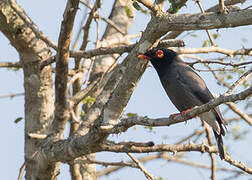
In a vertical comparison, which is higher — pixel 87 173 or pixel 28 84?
pixel 28 84

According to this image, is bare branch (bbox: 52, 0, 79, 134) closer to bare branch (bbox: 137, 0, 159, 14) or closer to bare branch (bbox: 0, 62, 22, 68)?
bare branch (bbox: 137, 0, 159, 14)

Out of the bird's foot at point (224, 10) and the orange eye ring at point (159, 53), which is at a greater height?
the bird's foot at point (224, 10)

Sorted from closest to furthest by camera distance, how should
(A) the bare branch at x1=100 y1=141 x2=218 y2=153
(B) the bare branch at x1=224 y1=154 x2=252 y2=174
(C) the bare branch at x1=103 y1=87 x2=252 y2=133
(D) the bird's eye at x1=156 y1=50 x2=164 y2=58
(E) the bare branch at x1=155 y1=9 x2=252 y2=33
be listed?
(C) the bare branch at x1=103 y1=87 x2=252 y2=133 < (E) the bare branch at x1=155 y1=9 x2=252 y2=33 < (B) the bare branch at x1=224 y1=154 x2=252 y2=174 < (A) the bare branch at x1=100 y1=141 x2=218 y2=153 < (D) the bird's eye at x1=156 y1=50 x2=164 y2=58

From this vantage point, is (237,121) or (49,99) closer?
(49,99)

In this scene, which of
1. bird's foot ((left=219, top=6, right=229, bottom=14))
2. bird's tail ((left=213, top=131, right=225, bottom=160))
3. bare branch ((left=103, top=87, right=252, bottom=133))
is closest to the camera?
bare branch ((left=103, top=87, right=252, bottom=133))

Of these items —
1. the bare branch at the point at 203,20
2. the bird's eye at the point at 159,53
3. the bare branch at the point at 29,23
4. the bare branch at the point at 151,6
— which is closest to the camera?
the bare branch at the point at 203,20

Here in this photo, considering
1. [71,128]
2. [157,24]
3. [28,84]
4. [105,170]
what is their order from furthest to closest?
1. [105,170]
2. [71,128]
3. [28,84]
4. [157,24]

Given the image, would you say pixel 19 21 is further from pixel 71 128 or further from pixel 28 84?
pixel 71 128

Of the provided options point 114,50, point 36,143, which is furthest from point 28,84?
point 114,50

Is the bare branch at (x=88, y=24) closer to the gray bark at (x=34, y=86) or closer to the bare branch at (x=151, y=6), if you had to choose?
the gray bark at (x=34, y=86)

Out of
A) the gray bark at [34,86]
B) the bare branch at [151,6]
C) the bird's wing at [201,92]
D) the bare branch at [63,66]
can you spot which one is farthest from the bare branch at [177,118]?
the gray bark at [34,86]

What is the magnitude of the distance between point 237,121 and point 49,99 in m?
4.34

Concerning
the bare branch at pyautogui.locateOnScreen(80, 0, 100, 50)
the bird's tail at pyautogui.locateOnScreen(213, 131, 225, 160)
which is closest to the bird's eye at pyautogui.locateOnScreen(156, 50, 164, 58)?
the bare branch at pyautogui.locateOnScreen(80, 0, 100, 50)

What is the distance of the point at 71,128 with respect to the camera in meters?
7.75
